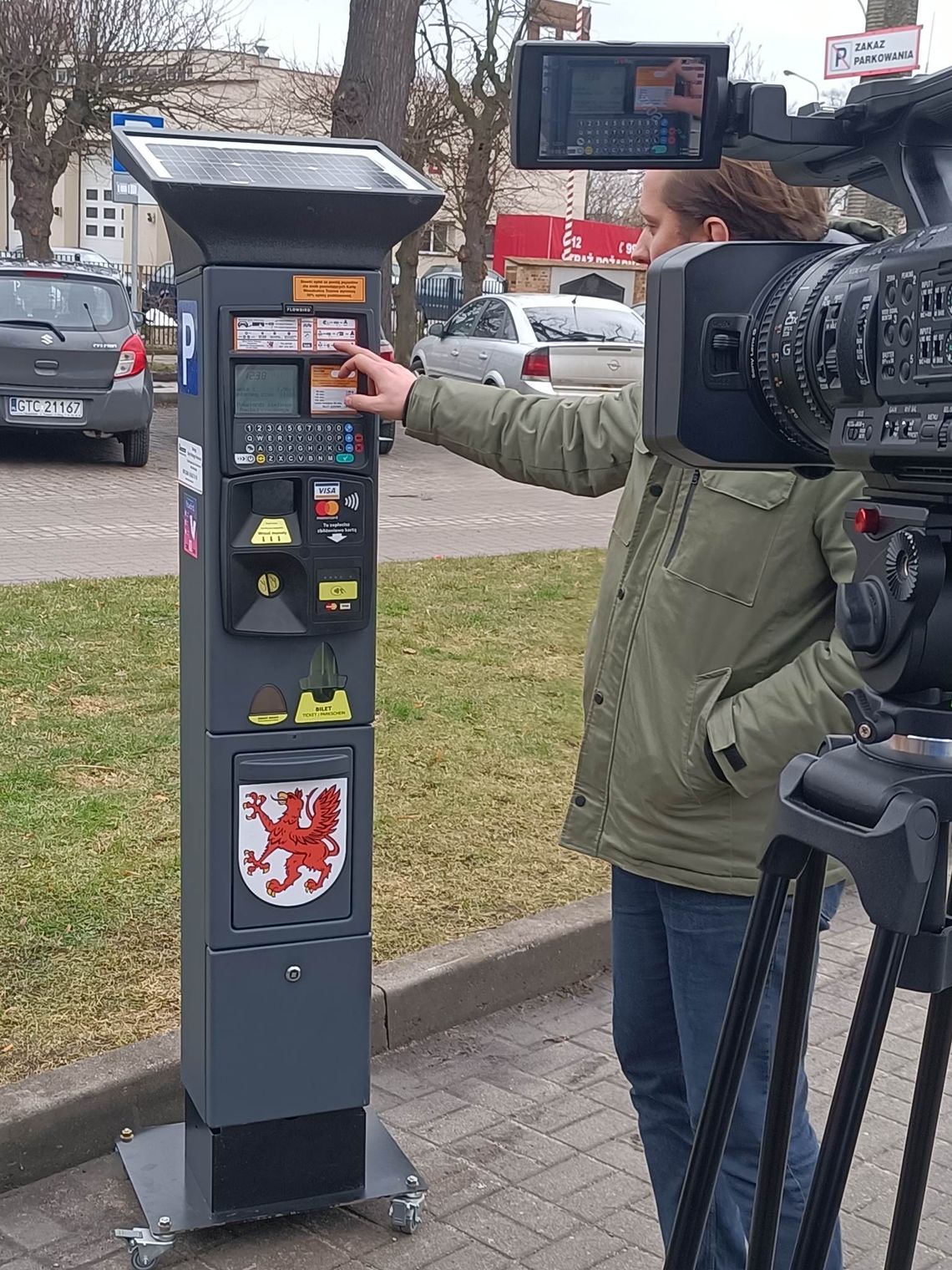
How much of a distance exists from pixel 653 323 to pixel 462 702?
14.9 feet

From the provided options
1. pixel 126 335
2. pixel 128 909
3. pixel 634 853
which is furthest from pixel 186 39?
pixel 634 853

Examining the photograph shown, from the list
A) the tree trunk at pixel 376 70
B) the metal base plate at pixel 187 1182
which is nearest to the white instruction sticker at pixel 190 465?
the metal base plate at pixel 187 1182

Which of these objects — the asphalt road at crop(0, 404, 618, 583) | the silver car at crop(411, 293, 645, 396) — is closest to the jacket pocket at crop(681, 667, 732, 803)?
the asphalt road at crop(0, 404, 618, 583)

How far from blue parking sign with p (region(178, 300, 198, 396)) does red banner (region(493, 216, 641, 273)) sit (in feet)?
88.9

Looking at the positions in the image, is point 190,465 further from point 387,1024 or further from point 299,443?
point 387,1024

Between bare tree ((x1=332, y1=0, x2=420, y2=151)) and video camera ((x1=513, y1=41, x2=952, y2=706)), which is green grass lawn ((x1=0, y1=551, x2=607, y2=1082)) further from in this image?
bare tree ((x1=332, y1=0, x2=420, y2=151))

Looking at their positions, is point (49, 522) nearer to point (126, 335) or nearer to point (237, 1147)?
point (126, 335)

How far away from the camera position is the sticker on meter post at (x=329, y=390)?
274 centimetres

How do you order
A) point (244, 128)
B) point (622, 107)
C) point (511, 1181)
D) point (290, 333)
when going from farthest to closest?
1. point (244, 128)
2. point (511, 1181)
3. point (290, 333)
4. point (622, 107)

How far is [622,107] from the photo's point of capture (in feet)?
5.38

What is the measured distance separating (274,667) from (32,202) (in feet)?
73.3

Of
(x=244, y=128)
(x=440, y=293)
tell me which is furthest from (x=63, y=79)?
(x=440, y=293)

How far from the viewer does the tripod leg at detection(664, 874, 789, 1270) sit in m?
1.63

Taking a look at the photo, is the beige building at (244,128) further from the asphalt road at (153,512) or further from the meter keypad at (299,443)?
the meter keypad at (299,443)
